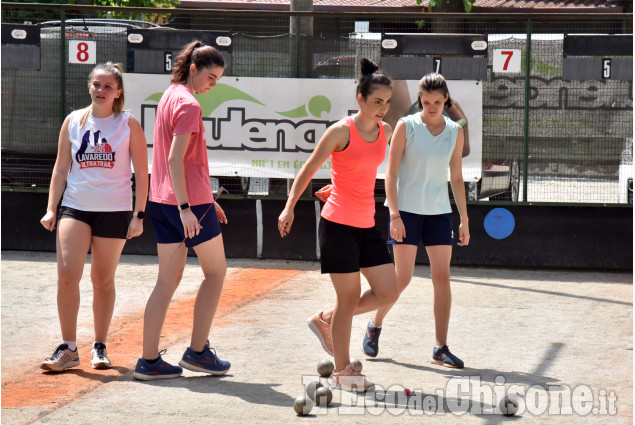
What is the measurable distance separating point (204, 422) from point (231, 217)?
5672mm

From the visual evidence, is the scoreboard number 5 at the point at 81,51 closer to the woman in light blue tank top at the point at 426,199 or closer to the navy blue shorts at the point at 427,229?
the woman in light blue tank top at the point at 426,199

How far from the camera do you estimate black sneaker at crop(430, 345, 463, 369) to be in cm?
581

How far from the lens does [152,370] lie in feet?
17.6

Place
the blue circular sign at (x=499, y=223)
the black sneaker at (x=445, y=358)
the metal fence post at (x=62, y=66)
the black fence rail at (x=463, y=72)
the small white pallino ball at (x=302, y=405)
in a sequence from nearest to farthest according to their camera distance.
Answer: the small white pallino ball at (x=302, y=405) → the black sneaker at (x=445, y=358) → the black fence rail at (x=463, y=72) → the blue circular sign at (x=499, y=223) → the metal fence post at (x=62, y=66)

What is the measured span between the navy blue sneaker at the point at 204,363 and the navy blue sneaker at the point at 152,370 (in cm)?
10

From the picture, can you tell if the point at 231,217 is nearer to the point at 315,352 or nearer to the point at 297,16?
the point at 297,16

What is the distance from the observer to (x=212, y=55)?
17.6 ft

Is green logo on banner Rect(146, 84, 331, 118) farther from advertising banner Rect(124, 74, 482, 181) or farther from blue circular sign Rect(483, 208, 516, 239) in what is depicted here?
blue circular sign Rect(483, 208, 516, 239)

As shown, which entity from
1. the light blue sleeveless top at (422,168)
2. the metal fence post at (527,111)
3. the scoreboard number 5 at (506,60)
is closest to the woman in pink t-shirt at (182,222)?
the light blue sleeveless top at (422,168)

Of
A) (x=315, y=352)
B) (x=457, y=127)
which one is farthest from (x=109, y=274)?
(x=457, y=127)

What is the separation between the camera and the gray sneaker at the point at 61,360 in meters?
5.55

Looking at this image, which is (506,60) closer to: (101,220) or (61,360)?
(101,220)

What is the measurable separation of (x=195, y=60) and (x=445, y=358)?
2.48 m

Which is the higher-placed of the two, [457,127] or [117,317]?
[457,127]
